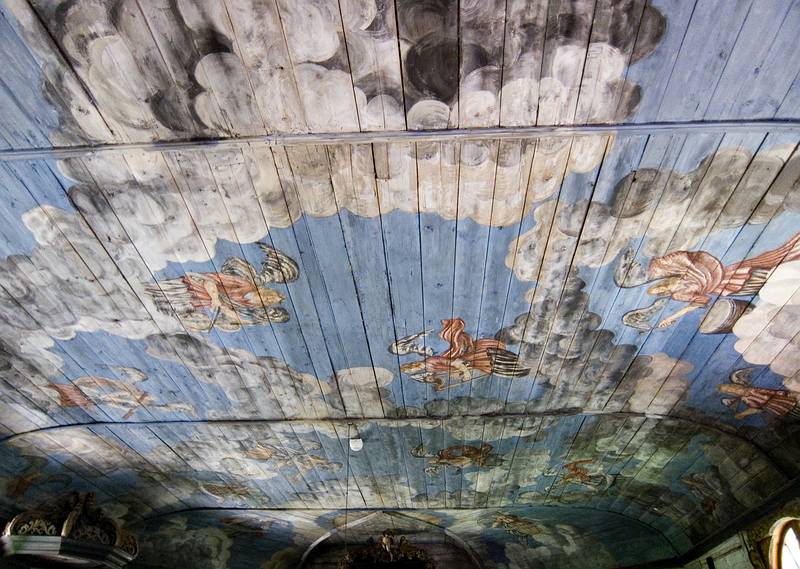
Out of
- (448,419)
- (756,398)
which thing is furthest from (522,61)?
(756,398)

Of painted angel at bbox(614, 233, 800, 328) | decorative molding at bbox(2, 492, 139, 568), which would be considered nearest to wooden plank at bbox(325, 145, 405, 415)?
painted angel at bbox(614, 233, 800, 328)

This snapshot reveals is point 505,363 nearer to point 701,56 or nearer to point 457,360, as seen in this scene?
point 457,360

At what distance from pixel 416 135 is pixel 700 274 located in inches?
79.3

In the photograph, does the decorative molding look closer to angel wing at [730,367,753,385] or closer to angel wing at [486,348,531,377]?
angel wing at [486,348,531,377]

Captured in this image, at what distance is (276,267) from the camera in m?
3.17

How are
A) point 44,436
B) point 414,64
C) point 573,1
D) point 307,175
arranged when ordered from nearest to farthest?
point 573,1
point 414,64
point 307,175
point 44,436

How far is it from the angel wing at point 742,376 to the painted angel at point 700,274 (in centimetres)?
97

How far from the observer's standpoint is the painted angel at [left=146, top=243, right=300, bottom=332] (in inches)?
125

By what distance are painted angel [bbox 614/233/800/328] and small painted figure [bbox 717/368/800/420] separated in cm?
107

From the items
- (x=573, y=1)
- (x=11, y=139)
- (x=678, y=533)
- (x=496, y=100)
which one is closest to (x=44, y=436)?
(x=11, y=139)

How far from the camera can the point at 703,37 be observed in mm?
2012

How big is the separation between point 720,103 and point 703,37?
35 centimetres

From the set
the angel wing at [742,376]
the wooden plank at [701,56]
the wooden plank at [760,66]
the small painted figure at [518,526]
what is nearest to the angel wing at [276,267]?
the wooden plank at [701,56]

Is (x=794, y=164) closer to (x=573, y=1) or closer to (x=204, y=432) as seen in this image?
(x=573, y=1)
